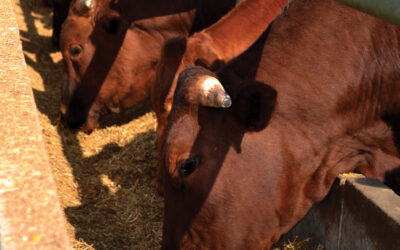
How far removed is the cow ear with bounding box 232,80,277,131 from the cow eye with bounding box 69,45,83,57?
11.4ft

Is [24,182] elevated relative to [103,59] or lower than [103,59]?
elevated

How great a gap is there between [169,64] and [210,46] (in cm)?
40

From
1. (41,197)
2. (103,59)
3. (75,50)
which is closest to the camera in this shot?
(41,197)

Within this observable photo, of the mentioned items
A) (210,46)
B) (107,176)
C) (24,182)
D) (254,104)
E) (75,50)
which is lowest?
(107,176)

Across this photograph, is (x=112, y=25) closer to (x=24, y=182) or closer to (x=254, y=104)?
(x=254, y=104)

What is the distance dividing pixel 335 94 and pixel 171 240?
120cm

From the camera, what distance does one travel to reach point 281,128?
112 inches

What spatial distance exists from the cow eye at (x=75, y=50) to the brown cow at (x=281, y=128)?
3.19 m

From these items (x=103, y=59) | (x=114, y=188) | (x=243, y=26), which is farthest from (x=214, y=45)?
(x=103, y=59)

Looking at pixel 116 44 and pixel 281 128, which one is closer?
pixel 281 128

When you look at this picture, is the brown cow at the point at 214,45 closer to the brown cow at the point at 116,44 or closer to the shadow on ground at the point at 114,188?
the shadow on ground at the point at 114,188

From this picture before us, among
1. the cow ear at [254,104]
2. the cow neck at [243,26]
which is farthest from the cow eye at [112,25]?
the cow ear at [254,104]

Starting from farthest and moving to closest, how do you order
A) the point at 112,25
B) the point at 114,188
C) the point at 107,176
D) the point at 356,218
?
the point at 112,25
the point at 107,176
the point at 114,188
the point at 356,218

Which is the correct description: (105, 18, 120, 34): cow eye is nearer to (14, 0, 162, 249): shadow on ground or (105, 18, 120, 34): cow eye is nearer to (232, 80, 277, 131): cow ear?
(14, 0, 162, 249): shadow on ground
